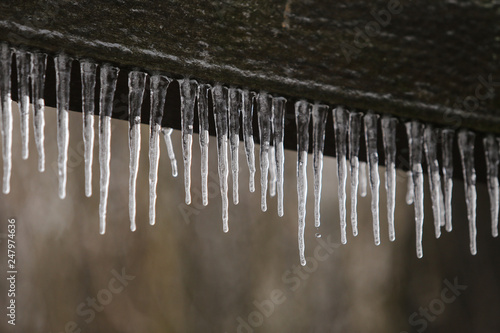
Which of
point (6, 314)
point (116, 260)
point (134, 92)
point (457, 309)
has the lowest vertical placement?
point (457, 309)

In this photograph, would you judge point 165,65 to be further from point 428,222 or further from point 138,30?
point 428,222

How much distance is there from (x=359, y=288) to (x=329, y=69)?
8.77 feet

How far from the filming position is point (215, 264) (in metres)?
2.78

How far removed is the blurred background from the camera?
238 centimetres

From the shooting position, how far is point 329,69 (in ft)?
1.84

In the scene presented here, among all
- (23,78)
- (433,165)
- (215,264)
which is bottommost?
(215,264)

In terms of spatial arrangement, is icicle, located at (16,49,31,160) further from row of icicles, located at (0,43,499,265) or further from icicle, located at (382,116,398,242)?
icicle, located at (382,116,398,242)

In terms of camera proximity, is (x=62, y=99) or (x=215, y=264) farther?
(x=215, y=264)

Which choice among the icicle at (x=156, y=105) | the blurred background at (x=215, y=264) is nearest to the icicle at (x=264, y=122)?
the icicle at (x=156, y=105)

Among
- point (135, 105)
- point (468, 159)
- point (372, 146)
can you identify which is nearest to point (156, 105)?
point (135, 105)

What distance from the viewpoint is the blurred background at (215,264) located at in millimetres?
2383

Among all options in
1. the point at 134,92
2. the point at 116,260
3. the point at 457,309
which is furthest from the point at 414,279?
the point at 134,92

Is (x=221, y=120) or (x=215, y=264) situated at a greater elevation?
(x=221, y=120)

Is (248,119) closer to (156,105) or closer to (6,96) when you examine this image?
(156,105)
